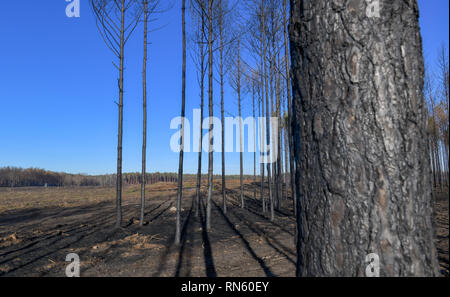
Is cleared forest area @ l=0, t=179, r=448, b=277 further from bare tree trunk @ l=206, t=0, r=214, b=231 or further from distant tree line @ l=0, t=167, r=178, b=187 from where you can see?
distant tree line @ l=0, t=167, r=178, b=187

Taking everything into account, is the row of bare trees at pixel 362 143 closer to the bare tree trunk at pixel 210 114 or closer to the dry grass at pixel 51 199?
the bare tree trunk at pixel 210 114

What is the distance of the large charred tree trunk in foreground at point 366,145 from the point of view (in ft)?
2.84

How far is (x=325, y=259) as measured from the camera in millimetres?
929

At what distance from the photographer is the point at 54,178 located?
56125 mm

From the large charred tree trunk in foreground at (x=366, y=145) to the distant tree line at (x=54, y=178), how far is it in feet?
190

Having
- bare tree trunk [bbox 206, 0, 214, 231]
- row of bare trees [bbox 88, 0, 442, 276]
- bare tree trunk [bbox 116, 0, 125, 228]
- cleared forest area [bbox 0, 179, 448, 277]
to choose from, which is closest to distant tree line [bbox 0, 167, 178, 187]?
bare tree trunk [bbox 116, 0, 125, 228]

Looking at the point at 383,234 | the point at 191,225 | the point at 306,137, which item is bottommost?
the point at 191,225

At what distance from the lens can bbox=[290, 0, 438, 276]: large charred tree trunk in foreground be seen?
865 millimetres

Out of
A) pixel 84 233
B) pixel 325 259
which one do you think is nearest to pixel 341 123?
pixel 325 259

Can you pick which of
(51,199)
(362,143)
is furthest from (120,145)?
(51,199)

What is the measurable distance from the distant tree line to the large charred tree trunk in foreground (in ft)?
190
